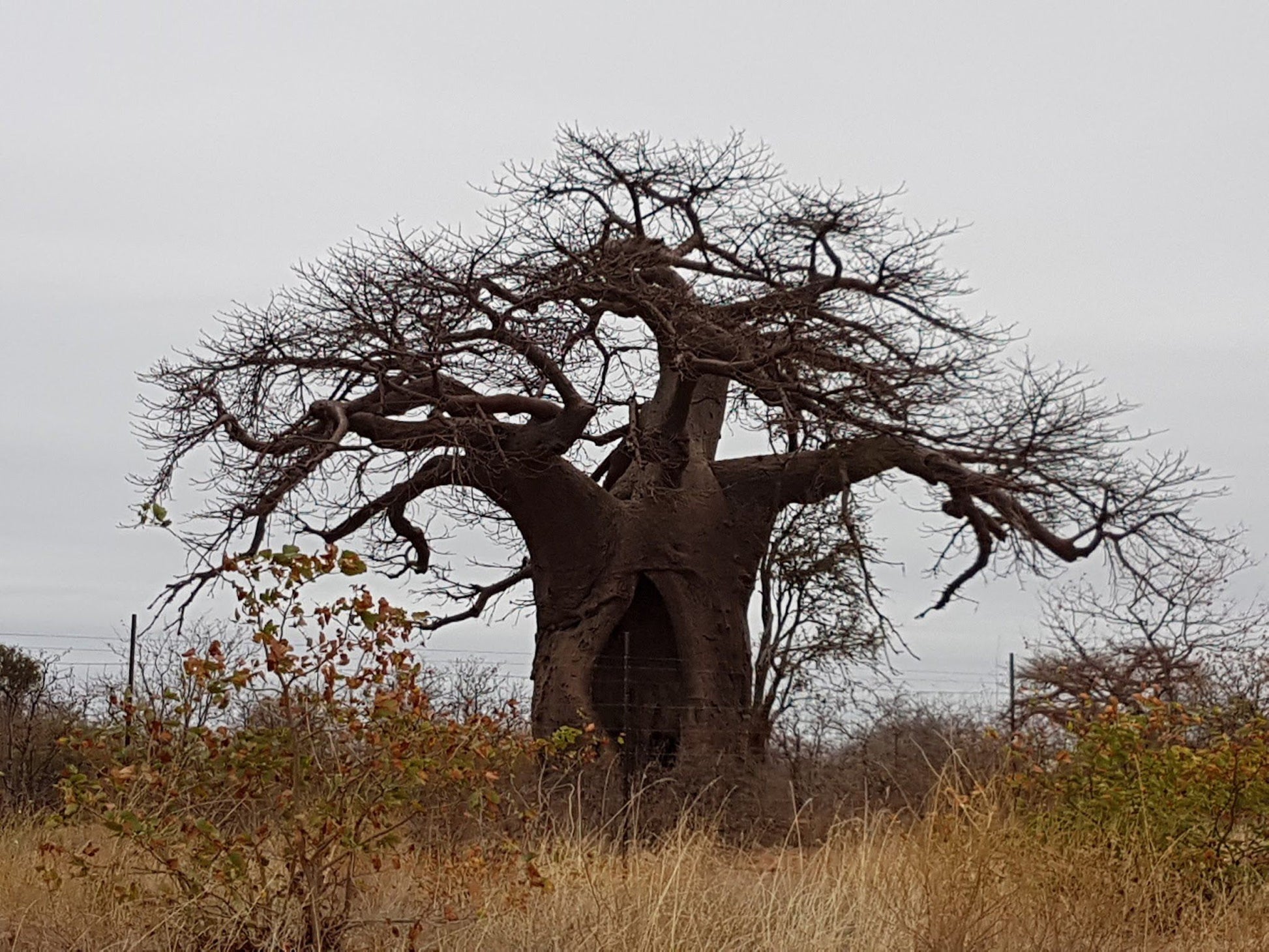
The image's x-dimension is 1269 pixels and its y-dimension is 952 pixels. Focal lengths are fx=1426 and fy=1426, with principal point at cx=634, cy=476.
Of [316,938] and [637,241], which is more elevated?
[637,241]

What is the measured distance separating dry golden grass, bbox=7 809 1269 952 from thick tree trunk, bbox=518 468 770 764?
439cm

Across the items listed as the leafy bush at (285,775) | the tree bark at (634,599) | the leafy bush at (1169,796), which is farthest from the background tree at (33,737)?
the leafy bush at (1169,796)

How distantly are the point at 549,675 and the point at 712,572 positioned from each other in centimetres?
146

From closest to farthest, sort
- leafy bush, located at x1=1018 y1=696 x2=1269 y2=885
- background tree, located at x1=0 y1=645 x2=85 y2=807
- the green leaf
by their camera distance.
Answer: the green leaf
leafy bush, located at x1=1018 y1=696 x2=1269 y2=885
background tree, located at x1=0 y1=645 x2=85 y2=807

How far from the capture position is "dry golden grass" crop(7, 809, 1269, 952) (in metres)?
5.03

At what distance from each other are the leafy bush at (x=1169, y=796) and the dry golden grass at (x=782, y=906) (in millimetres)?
153

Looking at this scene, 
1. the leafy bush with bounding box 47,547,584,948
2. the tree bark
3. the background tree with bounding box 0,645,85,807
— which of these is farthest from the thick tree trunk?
the leafy bush with bounding box 47,547,584,948

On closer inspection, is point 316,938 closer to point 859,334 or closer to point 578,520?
point 578,520

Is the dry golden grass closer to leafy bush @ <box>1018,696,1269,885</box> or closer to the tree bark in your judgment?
leafy bush @ <box>1018,696,1269,885</box>

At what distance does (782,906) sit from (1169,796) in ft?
6.43

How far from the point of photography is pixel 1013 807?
616 cm

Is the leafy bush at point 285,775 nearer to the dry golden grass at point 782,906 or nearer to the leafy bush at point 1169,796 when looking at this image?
the dry golden grass at point 782,906

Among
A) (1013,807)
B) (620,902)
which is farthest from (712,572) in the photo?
(620,902)

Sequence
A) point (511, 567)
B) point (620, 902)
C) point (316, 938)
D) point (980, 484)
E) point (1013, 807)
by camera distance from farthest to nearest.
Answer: point (511, 567) < point (980, 484) < point (1013, 807) < point (620, 902) < point (316, 938)
